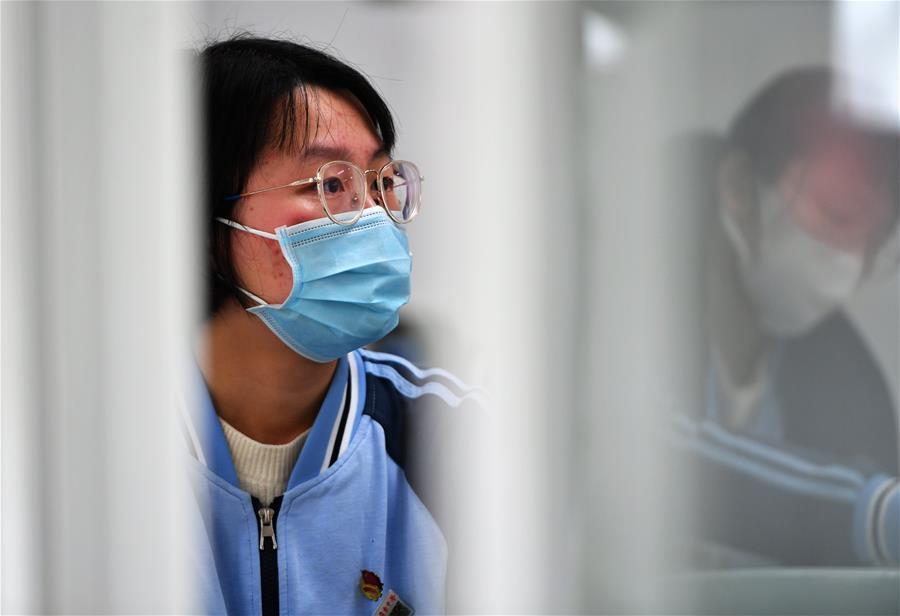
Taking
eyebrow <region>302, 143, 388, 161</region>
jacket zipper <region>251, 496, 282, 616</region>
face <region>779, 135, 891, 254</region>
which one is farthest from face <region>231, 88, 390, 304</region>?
face <region>779, 135, 891, 254</region>

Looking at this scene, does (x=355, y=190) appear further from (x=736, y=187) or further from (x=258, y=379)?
(x=736, y=187)

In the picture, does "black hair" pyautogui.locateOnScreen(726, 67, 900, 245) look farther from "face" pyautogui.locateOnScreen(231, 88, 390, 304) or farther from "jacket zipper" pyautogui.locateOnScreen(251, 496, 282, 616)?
"jacket zipper" pyautogui.locateOnScreen(251, 496, 282, 616)

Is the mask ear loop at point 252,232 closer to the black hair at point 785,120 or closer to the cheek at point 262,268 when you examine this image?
the cheek at point 262,268

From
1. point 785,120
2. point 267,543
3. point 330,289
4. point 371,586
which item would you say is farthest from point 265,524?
point 785,120

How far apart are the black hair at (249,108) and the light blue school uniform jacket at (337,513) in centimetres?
19

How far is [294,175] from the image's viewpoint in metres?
0.93

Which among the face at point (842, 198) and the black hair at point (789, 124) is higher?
the black hair at point (789, 124)

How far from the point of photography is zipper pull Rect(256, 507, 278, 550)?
91 centimetres

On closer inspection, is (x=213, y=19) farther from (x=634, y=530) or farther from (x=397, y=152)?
(x=634, y=530)

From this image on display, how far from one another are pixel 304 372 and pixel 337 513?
0.17 meters

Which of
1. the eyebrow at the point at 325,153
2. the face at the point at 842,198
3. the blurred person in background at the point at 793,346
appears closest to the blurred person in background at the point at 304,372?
the eyebrow at the point at 325,153

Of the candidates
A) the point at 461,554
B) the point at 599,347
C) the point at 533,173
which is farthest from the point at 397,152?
the point at 461,554

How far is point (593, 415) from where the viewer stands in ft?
2.51

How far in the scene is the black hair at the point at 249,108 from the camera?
0.86 meters
